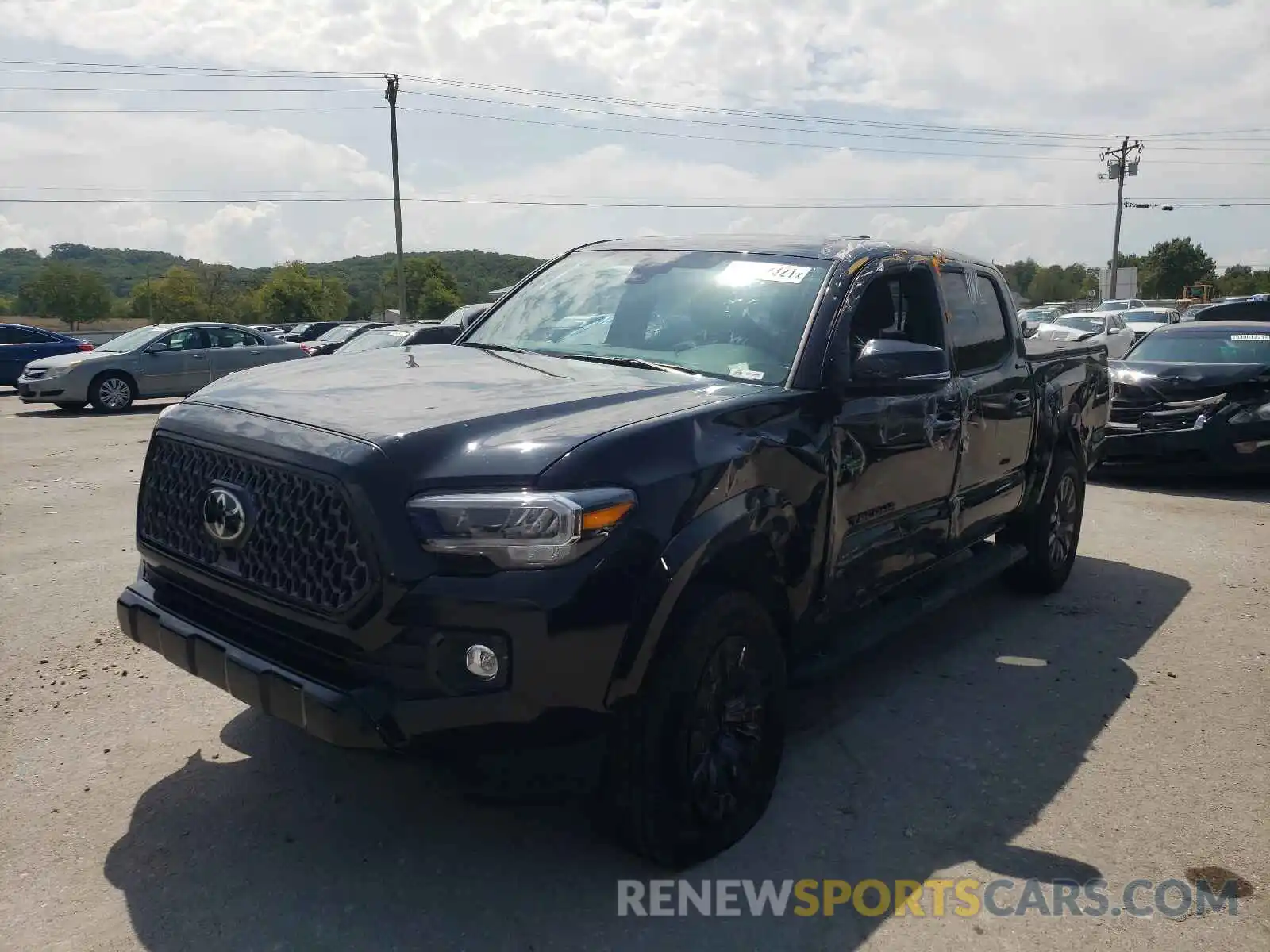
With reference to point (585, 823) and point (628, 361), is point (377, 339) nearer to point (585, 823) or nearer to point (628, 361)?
point (628, 361)

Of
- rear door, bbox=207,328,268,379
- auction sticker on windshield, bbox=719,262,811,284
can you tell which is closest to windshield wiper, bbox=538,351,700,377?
auction sticker on windshield, bbox=719,262,811,284

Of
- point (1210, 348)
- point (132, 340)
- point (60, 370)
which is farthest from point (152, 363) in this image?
point (1210, 348)

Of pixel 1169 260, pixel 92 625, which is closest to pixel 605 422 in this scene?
pixel 92 625

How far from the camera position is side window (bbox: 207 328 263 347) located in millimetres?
A: 18016

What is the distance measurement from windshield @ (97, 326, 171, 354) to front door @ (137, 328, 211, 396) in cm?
16

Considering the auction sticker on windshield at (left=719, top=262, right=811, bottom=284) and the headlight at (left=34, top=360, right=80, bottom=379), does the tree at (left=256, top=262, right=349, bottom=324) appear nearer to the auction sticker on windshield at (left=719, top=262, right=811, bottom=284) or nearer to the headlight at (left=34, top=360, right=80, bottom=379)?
the headlight at (left=34, top=360, right=80, bottom=379)

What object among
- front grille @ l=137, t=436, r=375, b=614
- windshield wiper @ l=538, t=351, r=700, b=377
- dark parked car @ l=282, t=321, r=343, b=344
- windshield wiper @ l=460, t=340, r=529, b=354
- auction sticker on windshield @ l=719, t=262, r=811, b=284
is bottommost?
dark parked car @ l=282, t=321, r=343, b=344

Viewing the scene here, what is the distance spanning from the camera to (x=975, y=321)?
16.7ft

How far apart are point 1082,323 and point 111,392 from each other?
2282 centimetres

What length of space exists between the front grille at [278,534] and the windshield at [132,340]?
15566 mm

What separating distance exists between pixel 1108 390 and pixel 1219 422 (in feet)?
11.4

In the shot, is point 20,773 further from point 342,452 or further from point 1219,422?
point 1219,422

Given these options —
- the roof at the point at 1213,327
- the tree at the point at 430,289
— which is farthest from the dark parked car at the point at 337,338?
the tree at the point at 430,289

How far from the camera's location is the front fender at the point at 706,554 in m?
2.80
